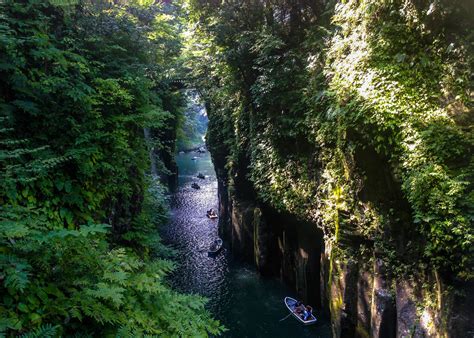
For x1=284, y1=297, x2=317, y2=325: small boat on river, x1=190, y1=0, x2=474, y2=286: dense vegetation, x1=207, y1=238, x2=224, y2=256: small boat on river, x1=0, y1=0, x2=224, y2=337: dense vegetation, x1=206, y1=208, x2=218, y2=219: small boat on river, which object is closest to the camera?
x1=0, y1=0, x2=224, y2=337: dense vegetation

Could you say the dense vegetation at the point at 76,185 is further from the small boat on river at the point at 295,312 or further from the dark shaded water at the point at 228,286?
the small boat on river at the point at 295,312

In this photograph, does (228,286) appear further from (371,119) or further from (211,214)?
(371,119)

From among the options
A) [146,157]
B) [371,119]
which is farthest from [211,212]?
[371,119]

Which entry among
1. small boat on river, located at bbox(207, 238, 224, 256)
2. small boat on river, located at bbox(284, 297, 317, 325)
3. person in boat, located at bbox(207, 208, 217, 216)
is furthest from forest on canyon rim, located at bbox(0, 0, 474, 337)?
person in boat, located at bbox(207, 208, 217, 216)

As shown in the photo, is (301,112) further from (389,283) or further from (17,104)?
(17,104)

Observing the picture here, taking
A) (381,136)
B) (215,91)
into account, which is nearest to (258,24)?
(215,91)

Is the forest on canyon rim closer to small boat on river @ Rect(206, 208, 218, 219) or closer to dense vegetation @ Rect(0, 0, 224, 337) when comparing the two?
dense vegetation @ Rect(0, 0, 224, 337)

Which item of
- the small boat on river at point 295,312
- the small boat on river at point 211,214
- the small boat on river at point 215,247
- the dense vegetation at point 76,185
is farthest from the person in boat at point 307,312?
the small boat on river at point 211,214
